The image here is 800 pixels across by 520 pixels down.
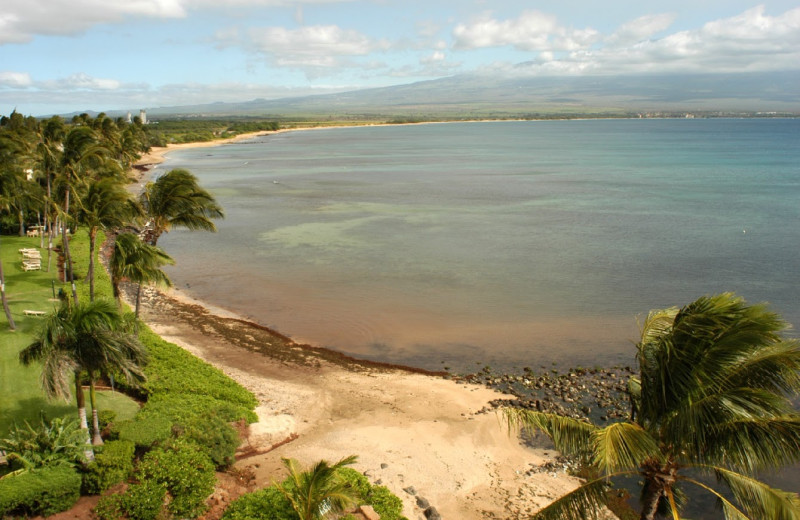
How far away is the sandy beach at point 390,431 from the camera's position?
13969 millimetres

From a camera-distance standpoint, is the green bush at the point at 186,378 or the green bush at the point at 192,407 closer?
the green bush at the point at 192,407

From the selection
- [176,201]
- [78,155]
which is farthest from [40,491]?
[78,155]

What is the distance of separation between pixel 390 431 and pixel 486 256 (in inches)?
851

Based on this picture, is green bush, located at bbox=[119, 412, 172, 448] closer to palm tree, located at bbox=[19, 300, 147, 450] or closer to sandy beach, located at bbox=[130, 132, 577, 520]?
sandy beach, located at bbox=[130, 132, 577, 520]

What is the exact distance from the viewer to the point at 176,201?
19781mm

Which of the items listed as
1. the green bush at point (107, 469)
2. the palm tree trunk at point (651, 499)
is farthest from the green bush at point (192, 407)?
the palm tree trunk at point (651, 499)

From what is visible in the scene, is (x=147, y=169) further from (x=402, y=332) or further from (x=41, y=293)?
(x=402, y=332)

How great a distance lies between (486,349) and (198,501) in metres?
13.4

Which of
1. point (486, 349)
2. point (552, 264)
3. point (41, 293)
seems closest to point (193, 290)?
point (41, 293)

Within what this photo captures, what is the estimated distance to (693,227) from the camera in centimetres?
4475

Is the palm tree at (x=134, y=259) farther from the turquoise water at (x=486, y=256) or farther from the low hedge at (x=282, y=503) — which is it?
the turquoise water at (x=486, y=256)

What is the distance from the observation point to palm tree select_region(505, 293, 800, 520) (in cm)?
725

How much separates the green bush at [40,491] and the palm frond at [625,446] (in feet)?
32.7

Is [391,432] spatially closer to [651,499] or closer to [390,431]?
[390,431]
